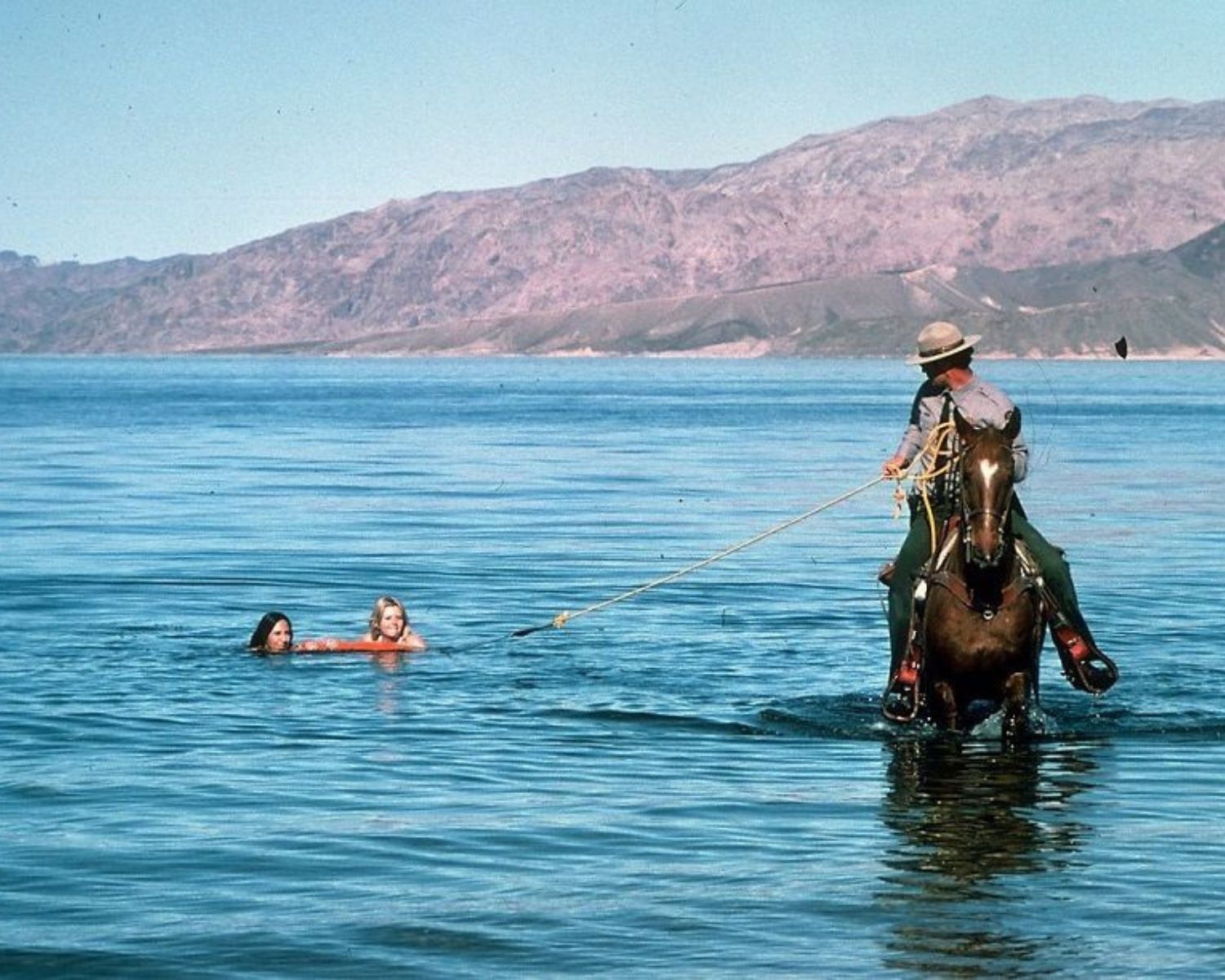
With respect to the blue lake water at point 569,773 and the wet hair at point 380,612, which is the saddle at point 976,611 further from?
the wet hair at point 380,612

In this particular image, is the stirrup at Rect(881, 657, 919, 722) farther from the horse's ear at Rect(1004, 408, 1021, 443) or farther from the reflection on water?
the horse's ear at Rect(1004, 408, 1021, 443)

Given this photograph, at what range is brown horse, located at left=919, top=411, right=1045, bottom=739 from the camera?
47.1ft

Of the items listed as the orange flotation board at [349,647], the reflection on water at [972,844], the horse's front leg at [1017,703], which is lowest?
the reflection on water at [972,844]

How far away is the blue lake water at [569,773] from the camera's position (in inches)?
440

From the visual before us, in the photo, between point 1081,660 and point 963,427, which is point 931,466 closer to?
point 963,427

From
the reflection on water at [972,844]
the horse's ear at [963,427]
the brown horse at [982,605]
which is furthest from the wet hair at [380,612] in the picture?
the horse's ear at [963,427]

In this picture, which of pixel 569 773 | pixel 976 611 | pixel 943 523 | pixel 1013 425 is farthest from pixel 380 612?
pixel 1013 425

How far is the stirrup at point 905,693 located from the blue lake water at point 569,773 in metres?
0.38

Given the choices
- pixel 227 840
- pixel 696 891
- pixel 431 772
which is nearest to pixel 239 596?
pixel 431 772

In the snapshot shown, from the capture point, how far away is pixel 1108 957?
10.8 metres

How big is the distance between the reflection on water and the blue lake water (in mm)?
32

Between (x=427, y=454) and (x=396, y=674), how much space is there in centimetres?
5076

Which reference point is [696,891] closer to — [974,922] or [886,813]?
[974,922]

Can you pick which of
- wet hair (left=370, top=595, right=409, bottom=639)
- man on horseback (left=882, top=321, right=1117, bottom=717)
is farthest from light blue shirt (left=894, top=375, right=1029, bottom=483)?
wet hair (left=370, top=595, right=409, bottom=639)
